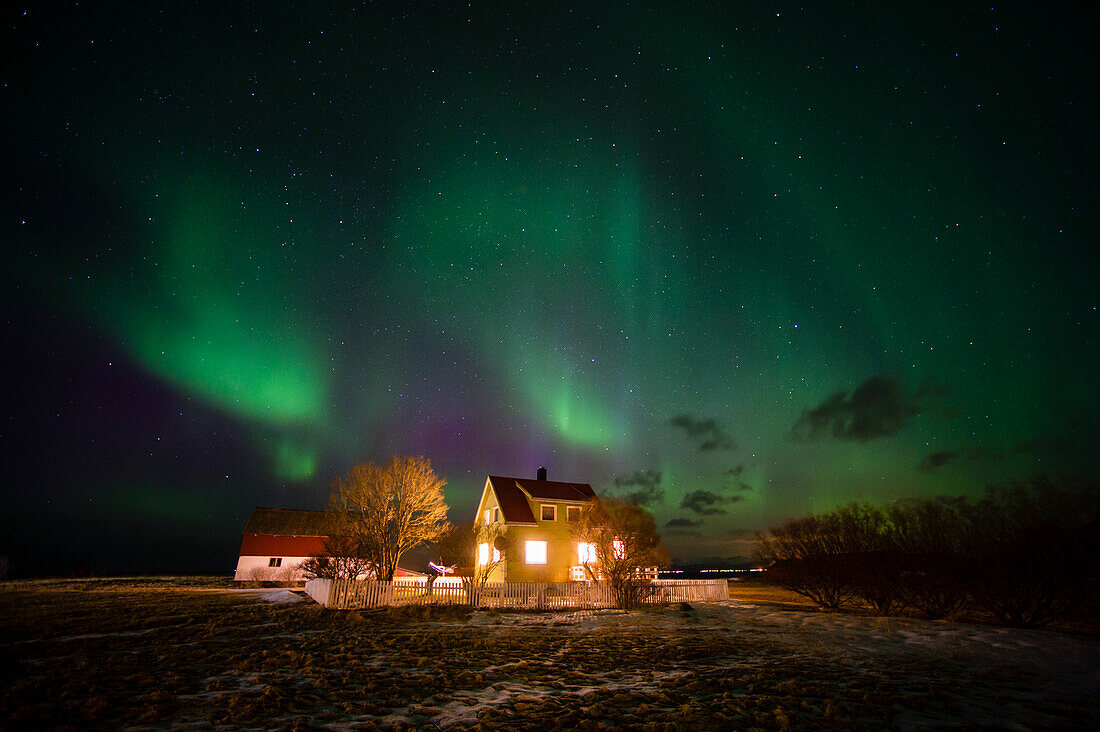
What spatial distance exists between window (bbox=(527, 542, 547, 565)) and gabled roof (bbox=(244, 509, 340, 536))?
93.9ft

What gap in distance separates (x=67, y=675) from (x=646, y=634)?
13.3 metres

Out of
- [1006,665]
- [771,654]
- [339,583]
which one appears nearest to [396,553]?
[339,583]

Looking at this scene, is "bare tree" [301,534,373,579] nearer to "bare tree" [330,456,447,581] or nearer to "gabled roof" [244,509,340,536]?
"bare tree" [330,456,447,581]

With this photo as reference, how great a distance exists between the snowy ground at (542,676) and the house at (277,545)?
37321 mm

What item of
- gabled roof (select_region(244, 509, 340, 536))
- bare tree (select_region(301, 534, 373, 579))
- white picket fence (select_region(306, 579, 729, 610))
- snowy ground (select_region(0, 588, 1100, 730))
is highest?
gabled roof (select_region(244, 509, 340, 536))

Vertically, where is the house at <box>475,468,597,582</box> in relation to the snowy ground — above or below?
above

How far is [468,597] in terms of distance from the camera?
73.7 feet

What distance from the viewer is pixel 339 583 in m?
20.7

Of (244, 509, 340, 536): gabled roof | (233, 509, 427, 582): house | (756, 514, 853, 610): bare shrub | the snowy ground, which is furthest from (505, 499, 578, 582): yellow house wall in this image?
(244, 509, 340, 536): gabled roof

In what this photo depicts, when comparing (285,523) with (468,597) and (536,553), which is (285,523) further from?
(468,597)

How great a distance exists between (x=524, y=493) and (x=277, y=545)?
3240 centimetres

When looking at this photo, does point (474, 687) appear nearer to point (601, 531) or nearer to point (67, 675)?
point (67, 675)

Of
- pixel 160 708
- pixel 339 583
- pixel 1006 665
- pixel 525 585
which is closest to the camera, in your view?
pixel 160 708

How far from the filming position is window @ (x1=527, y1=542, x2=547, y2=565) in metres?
33.3
